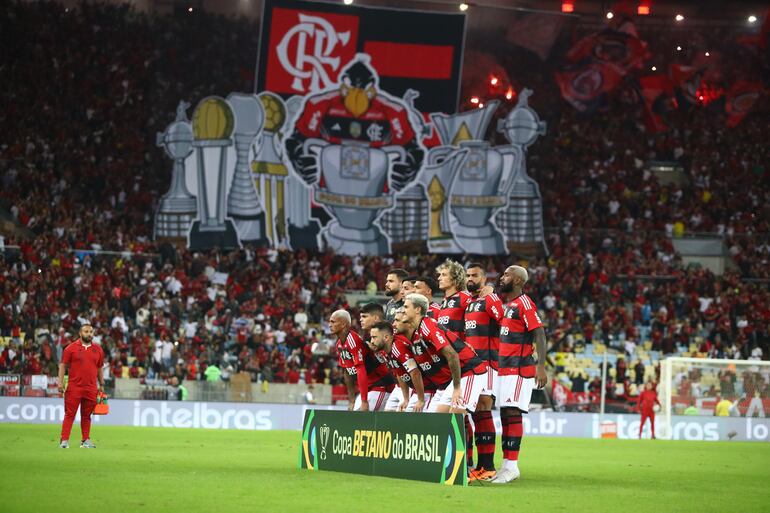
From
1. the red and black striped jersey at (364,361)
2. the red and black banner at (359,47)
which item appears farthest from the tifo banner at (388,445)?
the red and black banner at (359,47)

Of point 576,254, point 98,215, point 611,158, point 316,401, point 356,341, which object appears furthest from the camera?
point 611,158

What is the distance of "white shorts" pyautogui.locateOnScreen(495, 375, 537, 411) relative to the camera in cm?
1378

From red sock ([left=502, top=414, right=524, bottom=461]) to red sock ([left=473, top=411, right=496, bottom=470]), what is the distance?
16 centimetres

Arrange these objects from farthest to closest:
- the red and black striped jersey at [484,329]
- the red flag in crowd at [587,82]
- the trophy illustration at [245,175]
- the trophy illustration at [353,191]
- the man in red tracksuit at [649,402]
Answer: the red flag in crowd at [587,82] → the trophy illustration at [353,191] → the trophy illustration at [245,175] → the man in red tracksuit at [649,402] → the red and black striped jersey at [484,329]

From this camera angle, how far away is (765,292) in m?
45.7

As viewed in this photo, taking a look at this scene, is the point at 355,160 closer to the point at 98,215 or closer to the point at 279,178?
the point at 279,178

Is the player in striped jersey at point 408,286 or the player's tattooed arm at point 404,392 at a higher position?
the player in striped jersey at point 408,286

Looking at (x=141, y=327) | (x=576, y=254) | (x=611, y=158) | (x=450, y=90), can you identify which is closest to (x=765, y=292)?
(x=576, y=254)

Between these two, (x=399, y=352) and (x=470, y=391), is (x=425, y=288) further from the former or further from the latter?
(x=470, y=391)

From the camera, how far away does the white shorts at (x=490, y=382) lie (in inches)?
546

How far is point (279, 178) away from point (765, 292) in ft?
62.1

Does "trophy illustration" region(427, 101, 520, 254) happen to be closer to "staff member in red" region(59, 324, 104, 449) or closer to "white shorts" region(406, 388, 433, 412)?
"staff member in red" region(59, 324, 104, 449)

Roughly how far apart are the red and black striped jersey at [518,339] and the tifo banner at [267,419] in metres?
17.9

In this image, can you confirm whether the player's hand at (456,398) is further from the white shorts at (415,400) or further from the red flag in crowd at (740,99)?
the red flag in crowd at (740,99)
